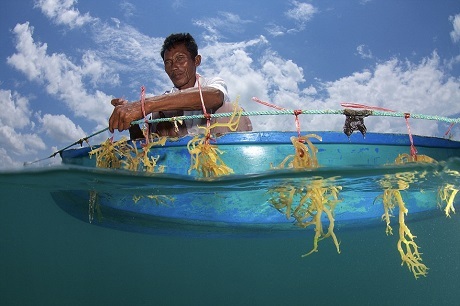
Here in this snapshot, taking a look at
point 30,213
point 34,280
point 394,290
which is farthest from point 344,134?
point 394,290

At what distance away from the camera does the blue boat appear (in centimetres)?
353

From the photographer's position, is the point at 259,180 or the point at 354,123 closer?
the point at 354,123

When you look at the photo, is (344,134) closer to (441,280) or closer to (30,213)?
(30,213)

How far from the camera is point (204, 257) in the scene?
25.2 metres

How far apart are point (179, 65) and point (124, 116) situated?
5.30ft

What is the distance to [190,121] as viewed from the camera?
4.28 meters

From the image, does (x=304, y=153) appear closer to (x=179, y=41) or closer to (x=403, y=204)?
(x=403, y=204)

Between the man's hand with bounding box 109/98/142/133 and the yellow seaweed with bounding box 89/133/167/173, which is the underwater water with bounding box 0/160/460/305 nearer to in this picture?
the yellow seaweed with bounding box 89/133/167/173

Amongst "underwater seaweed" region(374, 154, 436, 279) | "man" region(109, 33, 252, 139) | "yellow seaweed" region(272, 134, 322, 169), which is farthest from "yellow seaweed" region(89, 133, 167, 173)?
"underwater seaweed" region(374, 154, 436, 279)

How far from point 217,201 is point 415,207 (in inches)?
132

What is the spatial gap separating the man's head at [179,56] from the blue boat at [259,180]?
4.86 feet

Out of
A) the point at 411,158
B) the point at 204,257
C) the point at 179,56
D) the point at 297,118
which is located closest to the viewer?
the point at 297,118

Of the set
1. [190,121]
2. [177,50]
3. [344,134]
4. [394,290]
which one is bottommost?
[394,290]

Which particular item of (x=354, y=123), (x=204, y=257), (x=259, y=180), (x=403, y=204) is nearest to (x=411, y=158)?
(x=403, y=204)
